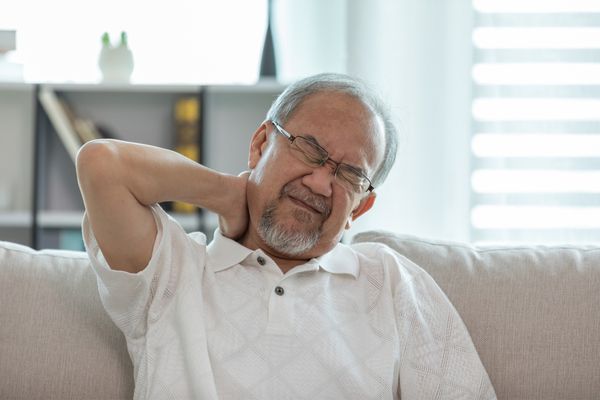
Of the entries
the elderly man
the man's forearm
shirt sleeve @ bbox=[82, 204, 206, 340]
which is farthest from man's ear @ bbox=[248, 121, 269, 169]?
shirt sleeve @ bbox=[82, 204, 206, 340]

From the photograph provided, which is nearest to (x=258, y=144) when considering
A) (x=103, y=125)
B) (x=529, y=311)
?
(x=529, y=311)

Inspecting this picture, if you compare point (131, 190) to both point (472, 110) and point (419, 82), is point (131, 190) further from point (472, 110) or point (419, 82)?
point (472, 110)

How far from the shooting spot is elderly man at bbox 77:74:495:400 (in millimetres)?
1508

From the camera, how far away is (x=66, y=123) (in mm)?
3578

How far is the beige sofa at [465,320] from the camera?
5.18 feet

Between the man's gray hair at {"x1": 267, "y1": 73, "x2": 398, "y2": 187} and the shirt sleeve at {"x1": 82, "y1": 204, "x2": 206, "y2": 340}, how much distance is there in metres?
0.35

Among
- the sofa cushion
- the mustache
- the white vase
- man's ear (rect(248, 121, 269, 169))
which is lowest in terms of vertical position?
the sofa cushion

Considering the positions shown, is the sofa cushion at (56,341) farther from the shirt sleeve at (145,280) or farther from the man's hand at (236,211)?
the man's hand at (236,211)

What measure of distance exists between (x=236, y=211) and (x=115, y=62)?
204 centimetres

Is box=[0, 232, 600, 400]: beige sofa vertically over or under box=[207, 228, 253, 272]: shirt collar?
under

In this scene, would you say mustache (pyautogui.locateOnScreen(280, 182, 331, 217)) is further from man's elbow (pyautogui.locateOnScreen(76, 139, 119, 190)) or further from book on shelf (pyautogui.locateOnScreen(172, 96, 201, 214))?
book on shelf (pyautogui.locateOnScreen(172, 96, 201, 214))

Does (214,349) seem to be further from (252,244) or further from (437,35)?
(437,35)

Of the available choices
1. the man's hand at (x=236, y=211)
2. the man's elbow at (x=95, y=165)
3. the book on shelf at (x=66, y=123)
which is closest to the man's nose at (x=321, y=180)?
the man's hand at (x=236, y=211)

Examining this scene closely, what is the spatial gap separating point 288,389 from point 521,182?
225 centimetres
